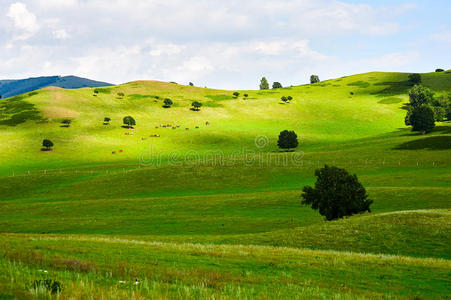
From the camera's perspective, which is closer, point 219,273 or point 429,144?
point 219,273

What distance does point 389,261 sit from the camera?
867 inches

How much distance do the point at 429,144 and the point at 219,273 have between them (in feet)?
336

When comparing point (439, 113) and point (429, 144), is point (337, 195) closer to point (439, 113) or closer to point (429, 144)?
point (429, 144)

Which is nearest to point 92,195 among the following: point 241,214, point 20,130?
point 241,214

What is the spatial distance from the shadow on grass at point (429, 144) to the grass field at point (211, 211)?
0.48 m

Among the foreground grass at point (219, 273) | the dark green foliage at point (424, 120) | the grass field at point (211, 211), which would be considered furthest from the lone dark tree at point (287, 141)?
the foreground grass at point (219, 273)

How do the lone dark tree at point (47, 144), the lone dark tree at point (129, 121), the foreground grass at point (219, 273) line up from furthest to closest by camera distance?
the lone dark tree at point (129, 121) < the lone dark tree at point (47, 144) < the foreground grass at point (219, 273)

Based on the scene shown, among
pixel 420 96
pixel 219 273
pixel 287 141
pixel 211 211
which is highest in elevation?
pixel 420 96

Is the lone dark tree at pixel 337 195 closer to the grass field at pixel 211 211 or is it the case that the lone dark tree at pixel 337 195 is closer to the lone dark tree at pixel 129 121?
the grass field at pixel 211 211

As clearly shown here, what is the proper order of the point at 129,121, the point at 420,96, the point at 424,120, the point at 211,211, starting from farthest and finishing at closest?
the point at 420,96
the point at 129,121
the point at 424,120
the point at 211,211

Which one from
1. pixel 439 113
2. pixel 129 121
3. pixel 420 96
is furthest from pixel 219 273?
pixel 420 96

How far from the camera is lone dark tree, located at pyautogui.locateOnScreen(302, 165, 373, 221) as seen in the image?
42938 mm

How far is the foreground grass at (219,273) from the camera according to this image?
10.5m

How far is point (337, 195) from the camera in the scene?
43.0 metres
